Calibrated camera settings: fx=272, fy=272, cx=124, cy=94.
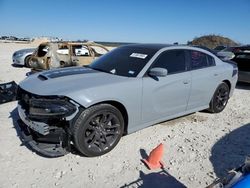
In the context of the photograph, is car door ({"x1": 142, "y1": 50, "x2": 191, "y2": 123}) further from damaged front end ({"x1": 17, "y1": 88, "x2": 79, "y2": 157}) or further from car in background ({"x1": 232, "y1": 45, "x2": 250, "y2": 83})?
car in background ({"x1": 232, "y1": 45, "x2": 250, "y2": 83})

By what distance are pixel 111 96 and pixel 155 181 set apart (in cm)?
134

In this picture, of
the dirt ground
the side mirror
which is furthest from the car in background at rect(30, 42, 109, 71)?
the side mirror

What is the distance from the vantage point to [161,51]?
4906mm

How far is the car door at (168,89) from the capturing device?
4.53 meters

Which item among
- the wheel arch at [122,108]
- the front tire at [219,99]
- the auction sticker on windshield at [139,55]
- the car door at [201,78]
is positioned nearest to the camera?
the wheel arch at [122,108]

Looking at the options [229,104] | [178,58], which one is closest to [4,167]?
[178,58]

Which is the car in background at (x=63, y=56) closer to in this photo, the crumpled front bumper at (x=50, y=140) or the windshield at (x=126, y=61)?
the windshield at (x=126, y=61)

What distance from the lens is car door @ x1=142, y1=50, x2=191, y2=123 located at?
14.9 ft

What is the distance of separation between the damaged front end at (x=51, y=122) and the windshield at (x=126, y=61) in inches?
49.9

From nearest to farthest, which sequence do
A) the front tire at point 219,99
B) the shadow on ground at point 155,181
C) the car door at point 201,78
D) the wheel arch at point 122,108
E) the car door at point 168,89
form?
the shadow on ground at point 155,181 < the wheel arch at point 122,108 < the car door at point 168,89 < the car door at point 201,78 < the front tire at point 219,99

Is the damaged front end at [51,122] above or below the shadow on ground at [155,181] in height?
above

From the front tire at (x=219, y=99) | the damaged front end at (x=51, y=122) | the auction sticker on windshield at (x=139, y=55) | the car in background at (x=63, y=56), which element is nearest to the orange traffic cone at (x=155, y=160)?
the damaged front end at (x=51, y=122)

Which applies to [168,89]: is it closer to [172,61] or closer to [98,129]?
[172,61]

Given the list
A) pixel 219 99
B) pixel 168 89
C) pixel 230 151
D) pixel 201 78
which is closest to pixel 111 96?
pixel 168 89
